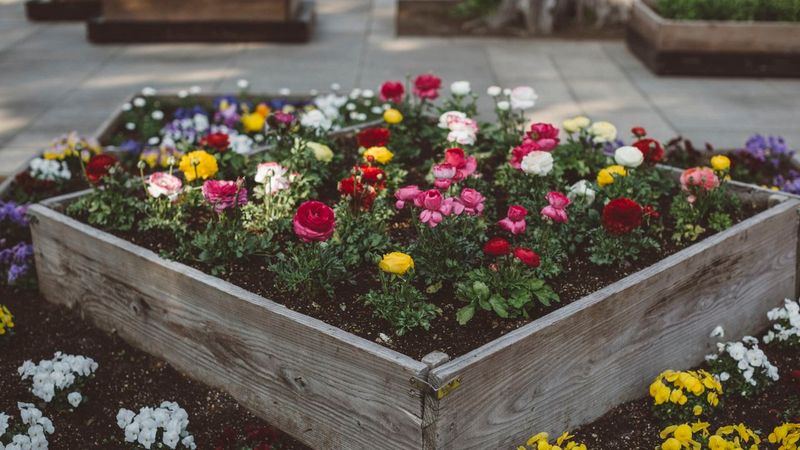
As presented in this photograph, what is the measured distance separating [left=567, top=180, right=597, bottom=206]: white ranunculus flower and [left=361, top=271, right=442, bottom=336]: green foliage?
3.09ft

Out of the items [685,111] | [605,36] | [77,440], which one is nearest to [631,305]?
[77,440]

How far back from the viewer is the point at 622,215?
11.6 ft

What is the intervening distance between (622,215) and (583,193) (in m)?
0.45

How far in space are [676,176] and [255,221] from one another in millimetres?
1980

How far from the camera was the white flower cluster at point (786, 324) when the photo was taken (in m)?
3.99

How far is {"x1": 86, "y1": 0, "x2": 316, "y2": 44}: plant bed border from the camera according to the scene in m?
8.98

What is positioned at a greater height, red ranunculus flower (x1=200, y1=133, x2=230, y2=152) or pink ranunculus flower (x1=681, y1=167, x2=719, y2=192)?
pink ranunculus flower (x1=681, y1=167, x2=719, y2=192)

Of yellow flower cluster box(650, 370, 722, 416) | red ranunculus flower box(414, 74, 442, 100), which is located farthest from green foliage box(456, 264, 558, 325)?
red ranunculus flower box(414, 74, 442, 100)

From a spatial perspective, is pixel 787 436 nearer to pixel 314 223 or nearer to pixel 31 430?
pixel 314 223

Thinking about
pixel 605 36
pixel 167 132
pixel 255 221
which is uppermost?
pixel 255 221

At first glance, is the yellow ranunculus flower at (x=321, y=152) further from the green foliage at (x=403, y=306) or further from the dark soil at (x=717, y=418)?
the dark soil at (x=717, y=418)

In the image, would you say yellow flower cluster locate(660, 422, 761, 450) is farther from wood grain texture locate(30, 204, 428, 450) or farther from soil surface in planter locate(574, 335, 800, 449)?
wood grain texture locate(30, 204, 428, 450)

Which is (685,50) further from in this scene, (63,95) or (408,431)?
(408,431)

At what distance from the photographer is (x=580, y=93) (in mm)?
7301
